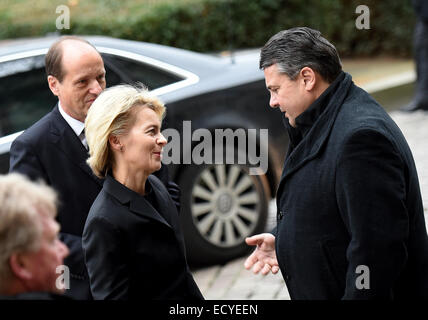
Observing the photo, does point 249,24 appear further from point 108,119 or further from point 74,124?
point 108,119

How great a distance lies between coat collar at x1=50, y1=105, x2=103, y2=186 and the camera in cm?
333

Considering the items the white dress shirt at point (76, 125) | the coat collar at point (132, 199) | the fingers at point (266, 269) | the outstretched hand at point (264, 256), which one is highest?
the white dress shirt at point (76, 125)

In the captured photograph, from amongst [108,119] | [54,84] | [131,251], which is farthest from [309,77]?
[54,84]

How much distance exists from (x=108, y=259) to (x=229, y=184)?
280cm

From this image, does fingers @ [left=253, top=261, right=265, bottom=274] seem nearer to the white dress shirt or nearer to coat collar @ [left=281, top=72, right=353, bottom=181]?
coat collar @ [left=281, top=72, right=353, bottom=181]

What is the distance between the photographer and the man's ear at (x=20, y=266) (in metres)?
1.84

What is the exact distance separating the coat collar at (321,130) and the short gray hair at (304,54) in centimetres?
6

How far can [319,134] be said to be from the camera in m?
2.57

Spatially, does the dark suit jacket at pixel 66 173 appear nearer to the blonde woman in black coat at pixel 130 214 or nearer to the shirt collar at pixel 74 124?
the shirt collar at pixel 74 124

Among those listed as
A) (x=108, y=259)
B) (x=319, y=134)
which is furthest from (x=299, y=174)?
(x=108, y=259)

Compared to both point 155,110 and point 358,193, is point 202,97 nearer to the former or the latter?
point 155,110

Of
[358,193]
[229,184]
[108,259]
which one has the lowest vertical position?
[229,184]

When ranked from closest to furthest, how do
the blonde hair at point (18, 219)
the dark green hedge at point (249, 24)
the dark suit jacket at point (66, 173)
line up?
the blonde hair at point (18, 219) → the dark suit jacket at point (66, 173) → the dark green hedge at point (249, 24)

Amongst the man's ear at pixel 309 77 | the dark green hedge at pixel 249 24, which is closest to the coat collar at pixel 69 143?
the man's ear at pixel 309 77
